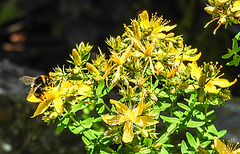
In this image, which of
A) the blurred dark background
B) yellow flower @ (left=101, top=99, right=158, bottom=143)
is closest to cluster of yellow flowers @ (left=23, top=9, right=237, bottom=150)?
yellow flower @ (left=101, top=99, right=158, bottom=143)

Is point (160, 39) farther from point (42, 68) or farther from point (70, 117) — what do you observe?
point (42, 68)

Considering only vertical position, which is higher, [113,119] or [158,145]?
[113,119]

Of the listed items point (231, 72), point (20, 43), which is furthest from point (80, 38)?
point (20, 43)

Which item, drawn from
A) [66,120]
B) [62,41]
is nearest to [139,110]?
[66,120]

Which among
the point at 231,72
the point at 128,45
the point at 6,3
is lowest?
the point at 231,72

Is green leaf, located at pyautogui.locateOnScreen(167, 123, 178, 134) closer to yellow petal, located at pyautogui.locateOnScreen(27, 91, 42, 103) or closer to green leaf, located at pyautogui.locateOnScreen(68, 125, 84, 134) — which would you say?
green leaf, located at pyautogui.locateOnScreen(68, 125, 84, 134)

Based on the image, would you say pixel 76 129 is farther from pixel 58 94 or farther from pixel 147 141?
pixel 147 141
